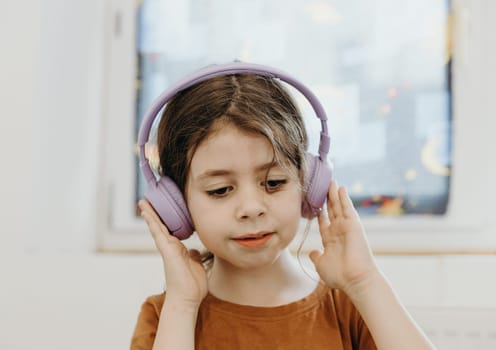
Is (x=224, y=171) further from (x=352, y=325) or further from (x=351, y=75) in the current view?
(x=351, y=75)

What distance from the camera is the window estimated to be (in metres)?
1.79

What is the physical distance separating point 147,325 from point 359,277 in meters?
0.40

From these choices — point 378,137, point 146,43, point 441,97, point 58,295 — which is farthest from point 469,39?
point 58,295

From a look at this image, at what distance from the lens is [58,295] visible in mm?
1676

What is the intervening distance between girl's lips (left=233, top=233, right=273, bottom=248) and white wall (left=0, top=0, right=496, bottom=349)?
67cm

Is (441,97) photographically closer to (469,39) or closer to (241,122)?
(469,39)

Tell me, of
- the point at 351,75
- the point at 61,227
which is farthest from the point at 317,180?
the point at 61,227

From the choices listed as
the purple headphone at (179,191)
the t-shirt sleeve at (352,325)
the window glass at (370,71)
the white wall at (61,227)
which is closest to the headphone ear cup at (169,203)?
the purple headphone at (179,191)

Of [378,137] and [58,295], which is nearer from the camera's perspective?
[58,295]

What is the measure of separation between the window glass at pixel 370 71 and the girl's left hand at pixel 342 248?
29.5 inches

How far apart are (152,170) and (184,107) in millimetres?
123

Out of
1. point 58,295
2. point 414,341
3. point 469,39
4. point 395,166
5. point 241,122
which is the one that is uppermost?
point 469,39

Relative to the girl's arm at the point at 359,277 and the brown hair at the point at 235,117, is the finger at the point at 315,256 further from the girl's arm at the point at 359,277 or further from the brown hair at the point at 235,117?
the brown hair at the point at 235,117

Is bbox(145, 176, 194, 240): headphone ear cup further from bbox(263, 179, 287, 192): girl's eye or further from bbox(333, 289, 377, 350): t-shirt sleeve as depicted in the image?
bbox(333, 289, 377, 350): t-shirt sleeve
